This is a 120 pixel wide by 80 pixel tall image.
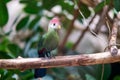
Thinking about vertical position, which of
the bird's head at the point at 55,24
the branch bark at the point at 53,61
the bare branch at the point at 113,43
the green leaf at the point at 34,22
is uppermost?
the bird's head at the point at 55,24

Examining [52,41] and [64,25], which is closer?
[52,41]

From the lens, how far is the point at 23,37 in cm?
227

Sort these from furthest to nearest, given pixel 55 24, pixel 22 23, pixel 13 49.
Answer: pixel 22 23, pixel 13 49, pixel 55 24

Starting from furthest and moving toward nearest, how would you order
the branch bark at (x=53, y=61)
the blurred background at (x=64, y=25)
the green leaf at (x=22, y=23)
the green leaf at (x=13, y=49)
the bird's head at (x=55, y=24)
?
the green leaf at (x=22, y=23)
the green leaf at (x=13, y=49)
the blurred background at (x=64, y=25)
the bird's head at (x=55, y=24)
the branch bark at (x=53, y=61)

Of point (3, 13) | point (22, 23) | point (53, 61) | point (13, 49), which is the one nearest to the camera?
point (53, 61)

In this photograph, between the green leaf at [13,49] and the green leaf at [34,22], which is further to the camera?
the green leaf at [34,22]

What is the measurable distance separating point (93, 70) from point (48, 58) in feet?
1.61

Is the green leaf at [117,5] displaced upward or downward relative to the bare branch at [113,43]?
upward

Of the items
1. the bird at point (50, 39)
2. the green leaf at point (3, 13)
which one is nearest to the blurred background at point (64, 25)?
the green leaf at point (3, 13)

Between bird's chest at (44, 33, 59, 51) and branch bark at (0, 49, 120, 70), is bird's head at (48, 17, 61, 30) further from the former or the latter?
branch bark at (0, 49, 120, 70)

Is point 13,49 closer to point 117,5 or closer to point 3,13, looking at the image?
point 3,13

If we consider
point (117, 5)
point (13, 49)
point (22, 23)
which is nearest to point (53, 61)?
point (117, 5)

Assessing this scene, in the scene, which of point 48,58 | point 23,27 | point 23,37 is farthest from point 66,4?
point 23,37

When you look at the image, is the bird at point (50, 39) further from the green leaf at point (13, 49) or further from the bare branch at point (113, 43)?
the green leaf at point (13, 49)
